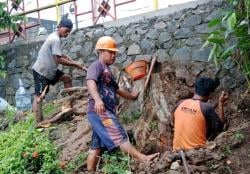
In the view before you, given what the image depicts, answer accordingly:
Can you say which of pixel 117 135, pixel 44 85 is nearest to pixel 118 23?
pixel 44 85

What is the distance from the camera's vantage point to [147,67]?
6812 mm

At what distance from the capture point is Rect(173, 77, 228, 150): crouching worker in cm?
542

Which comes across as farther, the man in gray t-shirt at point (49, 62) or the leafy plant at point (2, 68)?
the leafy plant at point (2, 68)

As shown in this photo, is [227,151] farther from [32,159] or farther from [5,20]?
Result: [5,20]

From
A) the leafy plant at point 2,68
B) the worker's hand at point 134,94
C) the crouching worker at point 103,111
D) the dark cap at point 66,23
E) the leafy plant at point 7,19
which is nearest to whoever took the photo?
the crouching worker at point 103,111

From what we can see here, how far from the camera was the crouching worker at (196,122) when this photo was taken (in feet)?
17.8

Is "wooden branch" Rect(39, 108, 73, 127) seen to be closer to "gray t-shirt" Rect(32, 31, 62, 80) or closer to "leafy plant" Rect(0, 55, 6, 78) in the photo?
"gray t-shirt" Rect(32, 31, 62, 80)

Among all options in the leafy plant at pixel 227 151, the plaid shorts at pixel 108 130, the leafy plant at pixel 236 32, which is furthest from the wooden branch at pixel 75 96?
the leafy plant at pixel 227 151

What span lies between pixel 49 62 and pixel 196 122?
2.97 meters

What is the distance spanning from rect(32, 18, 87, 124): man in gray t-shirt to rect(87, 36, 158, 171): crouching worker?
5.52ft

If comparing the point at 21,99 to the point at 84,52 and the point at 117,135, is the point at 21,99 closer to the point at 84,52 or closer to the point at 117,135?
the point at 84,52

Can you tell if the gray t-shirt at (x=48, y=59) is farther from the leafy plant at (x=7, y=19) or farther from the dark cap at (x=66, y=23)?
the leafy plant at (x=7, y=19)

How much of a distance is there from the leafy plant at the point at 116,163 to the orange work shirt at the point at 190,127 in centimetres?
58

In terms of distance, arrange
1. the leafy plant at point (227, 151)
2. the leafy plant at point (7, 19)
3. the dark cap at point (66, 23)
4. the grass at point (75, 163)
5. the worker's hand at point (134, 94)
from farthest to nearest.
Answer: the leafy plant at point (7, 19), the dark cap at point (66, 23), the worker's hand at point (134, 94), the grass at point (75, 163), the leafy plant at point (227, 151)
